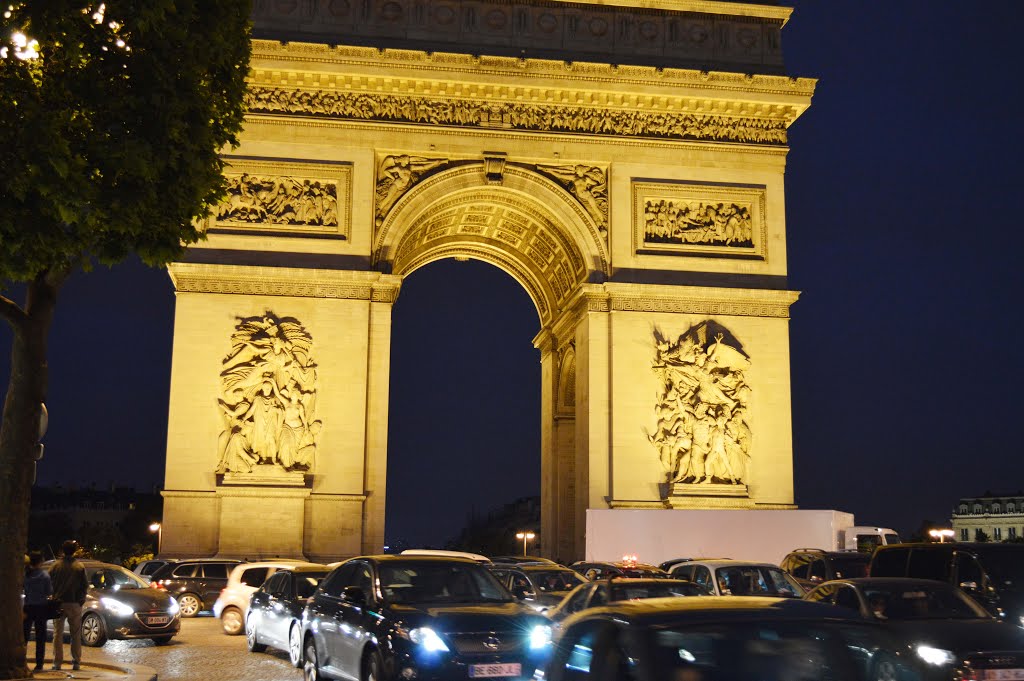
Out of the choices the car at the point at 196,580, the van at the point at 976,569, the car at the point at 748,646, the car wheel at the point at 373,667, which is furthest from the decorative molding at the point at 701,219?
the car at the point at 748,646

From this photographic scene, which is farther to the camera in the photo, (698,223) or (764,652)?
(698,223)

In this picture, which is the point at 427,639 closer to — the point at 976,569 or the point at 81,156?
the point at 81,156

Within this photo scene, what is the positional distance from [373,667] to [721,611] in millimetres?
6100

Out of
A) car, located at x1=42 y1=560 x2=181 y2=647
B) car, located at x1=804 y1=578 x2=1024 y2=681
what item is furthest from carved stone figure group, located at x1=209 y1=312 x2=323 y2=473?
car, located at x1=804 y1=578 x2=1024 y2=681

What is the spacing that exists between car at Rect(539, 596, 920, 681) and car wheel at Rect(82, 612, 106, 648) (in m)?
14.3

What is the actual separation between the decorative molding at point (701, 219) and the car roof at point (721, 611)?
2528cm

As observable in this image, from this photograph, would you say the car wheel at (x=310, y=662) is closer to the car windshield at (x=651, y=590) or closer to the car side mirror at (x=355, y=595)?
the car side mirror at (x=355, y=595)

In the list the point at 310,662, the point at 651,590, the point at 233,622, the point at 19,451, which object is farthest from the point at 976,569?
the point at 233,622

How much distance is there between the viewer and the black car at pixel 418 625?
11039 millimetres

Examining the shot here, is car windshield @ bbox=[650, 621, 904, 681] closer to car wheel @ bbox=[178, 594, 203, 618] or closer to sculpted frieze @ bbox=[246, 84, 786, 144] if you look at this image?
car wheel @ bbox=[178, 594, 203, 618]

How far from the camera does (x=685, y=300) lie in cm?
3116

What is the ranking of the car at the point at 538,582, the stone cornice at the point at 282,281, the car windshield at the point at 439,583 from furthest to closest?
the stone cornice at the point at 282,281 → the car at the point at 538,582 → the car windshield at the point at 439,583

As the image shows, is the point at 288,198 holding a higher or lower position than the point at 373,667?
higher

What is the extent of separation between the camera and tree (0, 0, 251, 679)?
12.9 metres
